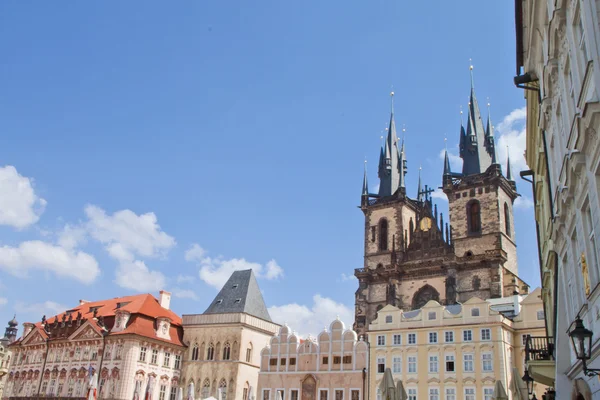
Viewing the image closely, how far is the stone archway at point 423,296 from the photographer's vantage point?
5366 centimetres

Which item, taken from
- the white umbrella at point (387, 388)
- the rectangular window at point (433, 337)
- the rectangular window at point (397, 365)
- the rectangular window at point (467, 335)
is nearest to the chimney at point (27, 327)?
the rectangular window at point (397, 365)

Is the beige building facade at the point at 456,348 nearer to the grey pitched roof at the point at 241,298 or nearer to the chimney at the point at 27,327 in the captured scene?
the grey pitched roof at the point at 241,298

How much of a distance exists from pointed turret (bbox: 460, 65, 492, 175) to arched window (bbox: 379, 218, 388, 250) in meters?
9.74

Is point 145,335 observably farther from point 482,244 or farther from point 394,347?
point 482,244

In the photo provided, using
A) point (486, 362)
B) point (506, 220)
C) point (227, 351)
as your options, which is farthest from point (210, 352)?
point (506, 220)

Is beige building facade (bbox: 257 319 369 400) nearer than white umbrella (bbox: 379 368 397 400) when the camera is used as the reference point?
No

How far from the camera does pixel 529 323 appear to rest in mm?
38844

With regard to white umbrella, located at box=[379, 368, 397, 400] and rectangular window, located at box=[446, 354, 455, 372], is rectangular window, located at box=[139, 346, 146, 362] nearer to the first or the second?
rectangular window, located at box=[446, 354, 455, 372]

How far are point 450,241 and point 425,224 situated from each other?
3.86 metres

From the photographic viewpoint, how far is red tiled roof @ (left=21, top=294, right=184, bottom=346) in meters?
48.7

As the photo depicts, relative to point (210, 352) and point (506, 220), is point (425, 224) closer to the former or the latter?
point (506, 220)

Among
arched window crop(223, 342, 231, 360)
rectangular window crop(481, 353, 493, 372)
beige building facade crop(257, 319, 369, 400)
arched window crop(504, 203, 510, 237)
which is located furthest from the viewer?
arched window crop(504, 203, 510, 237)

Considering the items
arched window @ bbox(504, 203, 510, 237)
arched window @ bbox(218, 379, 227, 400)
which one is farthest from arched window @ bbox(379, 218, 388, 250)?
arched window @ bbox(218, 379, 227, 400)

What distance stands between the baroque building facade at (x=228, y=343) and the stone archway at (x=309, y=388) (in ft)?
18.2
